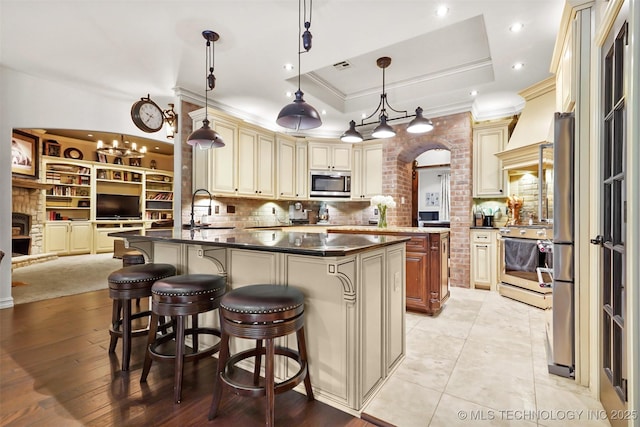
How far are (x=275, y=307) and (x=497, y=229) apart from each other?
4126mm

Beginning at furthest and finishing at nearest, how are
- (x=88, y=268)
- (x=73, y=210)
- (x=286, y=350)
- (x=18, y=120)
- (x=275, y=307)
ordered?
(x=73, y=210) < (x=88, y=268) < (x=18, y=120) < (x=286, y=350) < (x=275, y=307)

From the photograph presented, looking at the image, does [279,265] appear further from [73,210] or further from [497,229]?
[73,210]

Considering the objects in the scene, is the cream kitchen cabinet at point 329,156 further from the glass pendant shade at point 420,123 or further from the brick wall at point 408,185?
the glass pendant shade at point 420,123

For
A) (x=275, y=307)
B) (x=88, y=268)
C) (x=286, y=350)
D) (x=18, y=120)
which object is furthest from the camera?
(x=88, y=268)

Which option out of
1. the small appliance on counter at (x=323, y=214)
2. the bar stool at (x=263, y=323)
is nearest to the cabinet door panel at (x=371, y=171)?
the small appliance on counter at (x=323, y=214)

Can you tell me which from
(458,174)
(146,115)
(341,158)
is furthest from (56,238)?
(458,174)

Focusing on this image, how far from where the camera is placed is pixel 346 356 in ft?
5.32

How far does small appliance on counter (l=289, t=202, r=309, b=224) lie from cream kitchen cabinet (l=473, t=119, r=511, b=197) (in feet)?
10.7

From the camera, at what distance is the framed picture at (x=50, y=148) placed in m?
7.20

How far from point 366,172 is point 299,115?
3.76 m

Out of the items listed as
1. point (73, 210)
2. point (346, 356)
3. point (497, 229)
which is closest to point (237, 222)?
point (346, 356)

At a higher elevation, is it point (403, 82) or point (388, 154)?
point (403, 82)

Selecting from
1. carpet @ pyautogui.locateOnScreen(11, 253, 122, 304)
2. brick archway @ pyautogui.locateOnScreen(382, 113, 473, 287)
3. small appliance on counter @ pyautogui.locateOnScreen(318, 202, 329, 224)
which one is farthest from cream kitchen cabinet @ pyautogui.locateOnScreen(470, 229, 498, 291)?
carpet @ pyautogui.locateOnScreen(11, 253, 122, 304)

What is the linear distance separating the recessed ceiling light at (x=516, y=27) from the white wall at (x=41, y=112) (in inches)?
187
